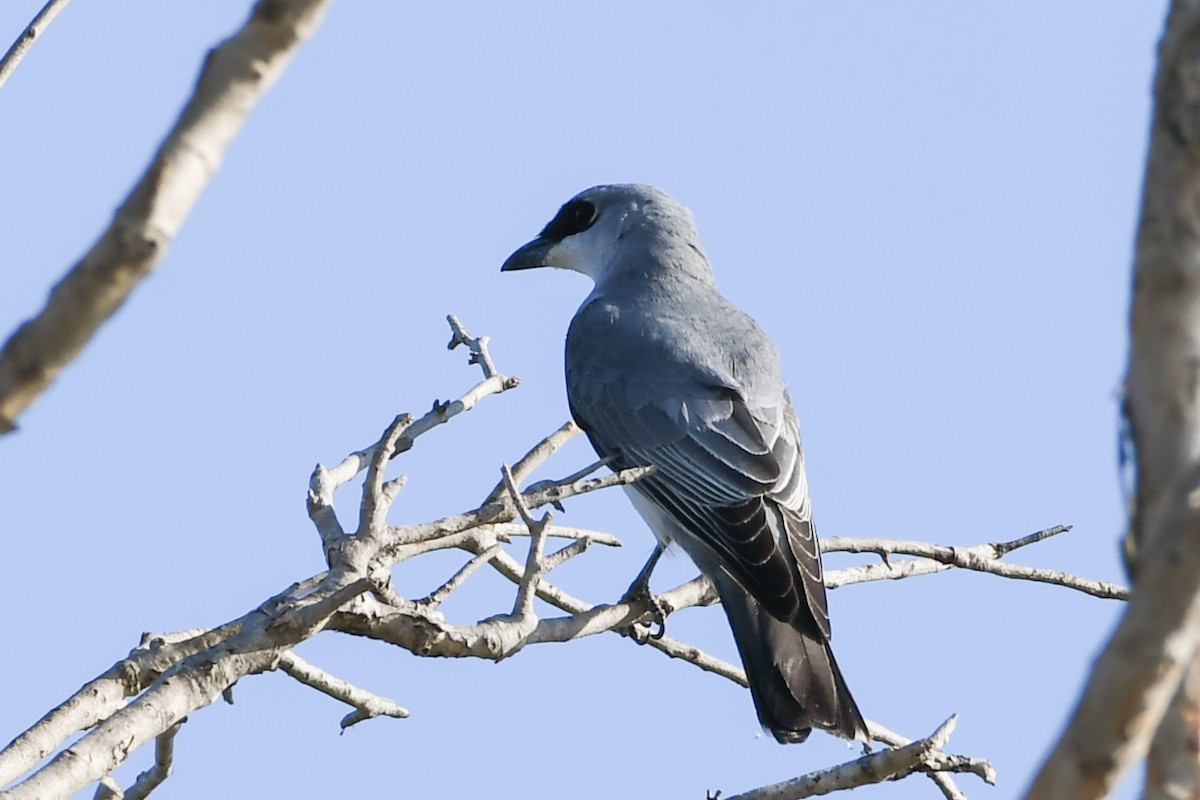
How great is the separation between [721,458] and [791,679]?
0.92m

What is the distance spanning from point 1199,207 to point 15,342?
4.35ft

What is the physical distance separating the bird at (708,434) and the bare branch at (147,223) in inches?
99.9

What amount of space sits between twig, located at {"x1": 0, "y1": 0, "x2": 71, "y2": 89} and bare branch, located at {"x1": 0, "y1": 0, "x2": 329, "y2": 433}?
1.59m

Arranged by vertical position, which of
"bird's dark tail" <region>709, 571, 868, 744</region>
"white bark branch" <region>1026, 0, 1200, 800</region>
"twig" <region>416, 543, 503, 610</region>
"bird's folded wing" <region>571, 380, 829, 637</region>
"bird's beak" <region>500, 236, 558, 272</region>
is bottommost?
"white bark branch" <region>1026, 0, 1200, 800</region>

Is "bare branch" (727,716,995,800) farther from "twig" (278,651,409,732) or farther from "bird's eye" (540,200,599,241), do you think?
"bird's eye" (540,200,599,241)

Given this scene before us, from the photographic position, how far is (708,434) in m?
5.83

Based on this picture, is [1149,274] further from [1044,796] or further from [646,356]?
[646,356]

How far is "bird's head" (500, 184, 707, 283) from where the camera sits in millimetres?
7457

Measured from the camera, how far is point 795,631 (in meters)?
5.21

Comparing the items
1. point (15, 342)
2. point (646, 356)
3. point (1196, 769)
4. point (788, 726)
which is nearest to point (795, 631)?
point (788, 726)

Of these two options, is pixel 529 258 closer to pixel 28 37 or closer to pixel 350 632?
pixel 350 632

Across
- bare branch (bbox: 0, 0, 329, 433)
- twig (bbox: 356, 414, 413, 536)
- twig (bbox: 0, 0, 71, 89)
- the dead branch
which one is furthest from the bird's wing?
bare branch (bbox: 0, 0, 329, 433)

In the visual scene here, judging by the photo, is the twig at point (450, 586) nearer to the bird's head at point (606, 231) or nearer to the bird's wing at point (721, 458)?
the bird's wing at point (721, 458)

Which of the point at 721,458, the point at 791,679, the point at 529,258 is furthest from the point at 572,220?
the point at 791,679
